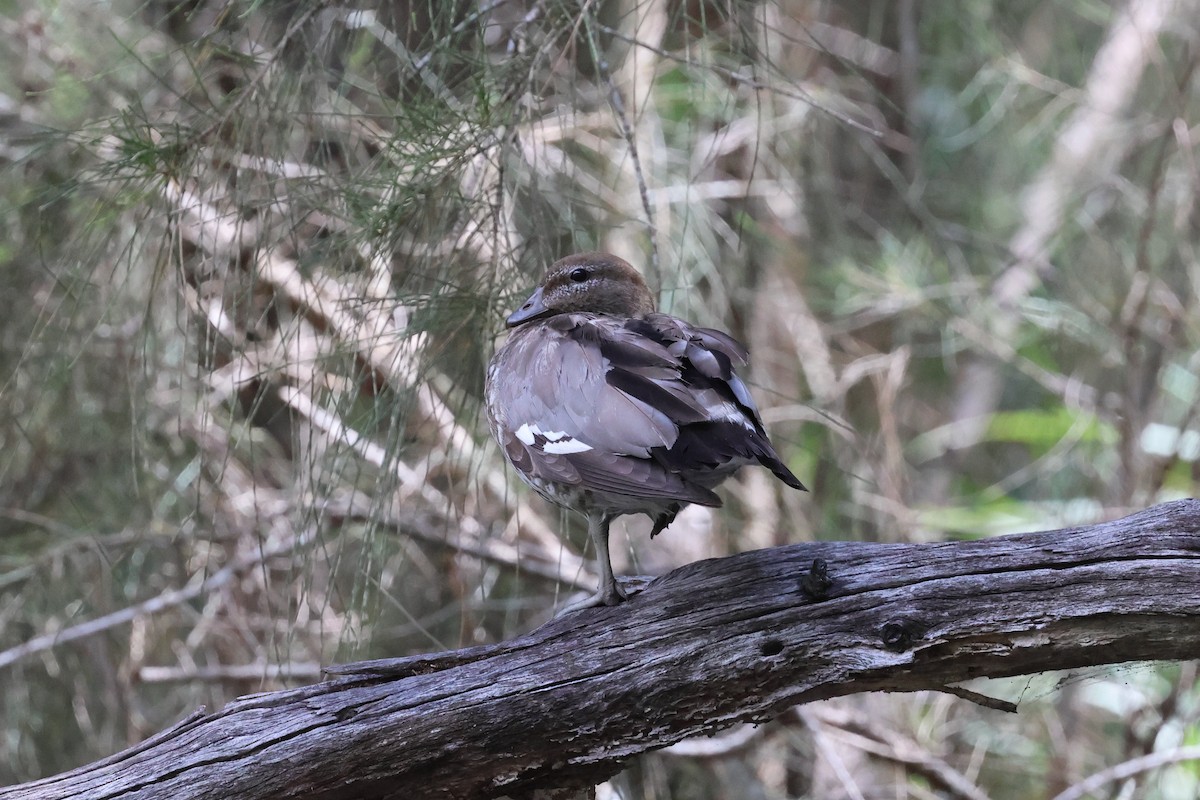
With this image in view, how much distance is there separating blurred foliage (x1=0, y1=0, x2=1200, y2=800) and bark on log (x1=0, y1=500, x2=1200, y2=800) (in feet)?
1.09

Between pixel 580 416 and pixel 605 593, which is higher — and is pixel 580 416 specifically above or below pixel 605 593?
above

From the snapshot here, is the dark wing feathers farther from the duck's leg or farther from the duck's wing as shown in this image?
the duck's leg

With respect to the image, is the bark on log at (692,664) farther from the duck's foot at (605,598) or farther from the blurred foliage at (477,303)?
the blurred foliage at (477,303)

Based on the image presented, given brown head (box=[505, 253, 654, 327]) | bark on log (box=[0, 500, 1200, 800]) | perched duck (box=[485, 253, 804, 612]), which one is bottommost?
bark on log (box=[0, 500, 1200, 800])

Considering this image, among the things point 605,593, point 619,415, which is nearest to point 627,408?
point 619,415

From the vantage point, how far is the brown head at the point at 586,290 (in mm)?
2482

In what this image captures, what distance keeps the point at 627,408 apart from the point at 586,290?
1.99 feet

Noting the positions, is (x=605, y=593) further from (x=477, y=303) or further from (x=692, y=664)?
(x=477, y=303)

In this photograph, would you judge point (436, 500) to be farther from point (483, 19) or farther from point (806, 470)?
point (806, 470)

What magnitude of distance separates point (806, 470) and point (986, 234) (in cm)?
210

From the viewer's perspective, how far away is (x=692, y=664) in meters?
1.88

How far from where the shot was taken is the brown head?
2.48 m

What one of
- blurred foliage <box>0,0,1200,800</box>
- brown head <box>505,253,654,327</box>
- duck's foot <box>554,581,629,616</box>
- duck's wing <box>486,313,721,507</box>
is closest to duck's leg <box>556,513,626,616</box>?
duck's foot <box>554,581,629,616</box>

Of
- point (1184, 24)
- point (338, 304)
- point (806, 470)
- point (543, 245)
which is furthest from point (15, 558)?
point (1184, 24)
